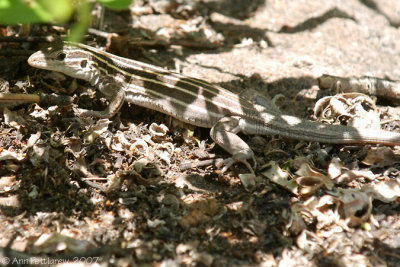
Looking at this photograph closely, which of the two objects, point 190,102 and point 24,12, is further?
point 190,102

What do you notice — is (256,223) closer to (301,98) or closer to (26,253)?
(26,253)

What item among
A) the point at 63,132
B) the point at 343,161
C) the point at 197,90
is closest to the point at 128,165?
the point at 63,132

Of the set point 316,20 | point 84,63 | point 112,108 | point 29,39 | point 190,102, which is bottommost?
point 112,108

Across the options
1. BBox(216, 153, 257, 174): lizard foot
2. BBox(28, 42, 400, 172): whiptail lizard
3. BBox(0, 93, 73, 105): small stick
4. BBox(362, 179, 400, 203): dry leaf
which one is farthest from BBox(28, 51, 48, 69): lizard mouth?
BBox(362, 179, 400, 203): dry leaf

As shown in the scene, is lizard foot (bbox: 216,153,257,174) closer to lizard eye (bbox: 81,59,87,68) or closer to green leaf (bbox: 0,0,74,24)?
lizard eye (bbox: 81,59,87,68)

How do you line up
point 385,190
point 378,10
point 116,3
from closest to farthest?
1. point 116,3
2. point 385,190
3. point 378,10

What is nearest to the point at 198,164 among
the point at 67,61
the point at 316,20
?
the point at 67,61

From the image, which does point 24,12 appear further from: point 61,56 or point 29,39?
point 29,39
